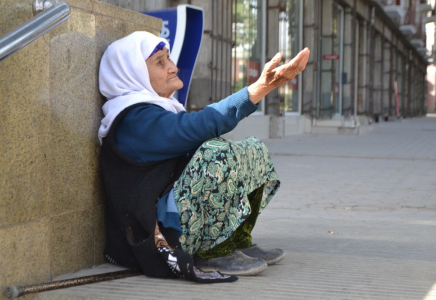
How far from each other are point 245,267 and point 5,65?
4.38 ft

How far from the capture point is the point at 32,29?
2.68 m

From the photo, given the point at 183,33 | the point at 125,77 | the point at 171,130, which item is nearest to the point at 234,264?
the point at 171,130

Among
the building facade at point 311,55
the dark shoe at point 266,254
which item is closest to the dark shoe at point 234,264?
the dark shoe at point 266,254

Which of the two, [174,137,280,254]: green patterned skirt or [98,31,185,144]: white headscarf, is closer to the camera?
[174,137,280,254]: green patterned skirt

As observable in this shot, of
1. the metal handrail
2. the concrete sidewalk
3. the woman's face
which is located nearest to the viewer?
the metal handrail

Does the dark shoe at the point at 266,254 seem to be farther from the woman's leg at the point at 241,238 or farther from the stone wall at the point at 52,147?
the stone wall at the point at 52,147

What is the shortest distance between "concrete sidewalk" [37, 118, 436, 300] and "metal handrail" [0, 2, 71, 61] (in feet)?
3.37

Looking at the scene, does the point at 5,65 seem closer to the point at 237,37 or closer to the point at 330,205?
the point at 330,205

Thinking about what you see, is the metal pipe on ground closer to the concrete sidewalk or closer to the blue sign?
the concrete sidewalk

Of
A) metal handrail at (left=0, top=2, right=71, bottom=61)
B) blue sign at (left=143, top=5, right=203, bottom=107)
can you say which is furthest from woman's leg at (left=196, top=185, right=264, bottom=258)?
blue sign at (left=143, top=5, right=203, bottom=107)

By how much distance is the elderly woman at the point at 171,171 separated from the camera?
3.11 meters

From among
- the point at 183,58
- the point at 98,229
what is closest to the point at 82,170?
the point at 98,229

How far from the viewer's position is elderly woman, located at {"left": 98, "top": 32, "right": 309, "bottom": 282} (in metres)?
3.11

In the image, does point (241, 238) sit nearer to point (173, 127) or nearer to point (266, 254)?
point (266, 254)
